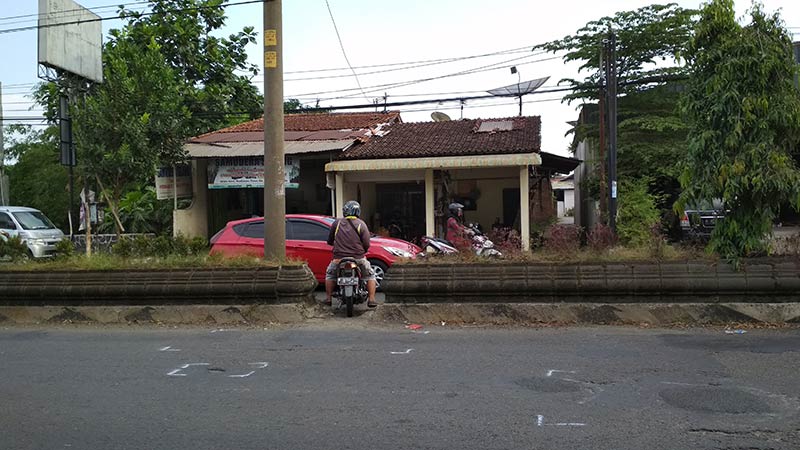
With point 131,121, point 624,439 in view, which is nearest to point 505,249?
point 624,439

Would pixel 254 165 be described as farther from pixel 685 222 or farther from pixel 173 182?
pixel 685 222

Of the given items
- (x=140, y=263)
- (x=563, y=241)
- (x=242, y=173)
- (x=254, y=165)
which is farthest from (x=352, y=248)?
(x=242, y=173)

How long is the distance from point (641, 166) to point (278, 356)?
1626cm

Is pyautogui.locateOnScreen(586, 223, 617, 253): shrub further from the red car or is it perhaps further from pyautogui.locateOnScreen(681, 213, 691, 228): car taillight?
pyautogui.locateOnScreen(681, 213, 691, 228): car taillight

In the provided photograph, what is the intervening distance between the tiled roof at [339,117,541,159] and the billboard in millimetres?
8394

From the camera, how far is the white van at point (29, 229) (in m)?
19.6

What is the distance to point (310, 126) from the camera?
2236 cm

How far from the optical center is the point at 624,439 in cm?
411

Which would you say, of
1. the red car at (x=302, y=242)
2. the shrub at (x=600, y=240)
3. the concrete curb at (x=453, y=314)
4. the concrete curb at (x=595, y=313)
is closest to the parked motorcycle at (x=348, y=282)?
the concrete curb at (x=453, y=314)

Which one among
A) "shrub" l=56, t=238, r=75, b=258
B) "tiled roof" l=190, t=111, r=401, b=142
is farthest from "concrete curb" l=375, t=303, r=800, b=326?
"tiled roof" l=190, t=111, r=401, b=142

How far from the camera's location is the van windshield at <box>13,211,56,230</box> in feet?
66.3

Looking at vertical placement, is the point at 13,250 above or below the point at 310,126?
below

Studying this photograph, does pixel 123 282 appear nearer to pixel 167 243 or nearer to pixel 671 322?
pixel 167 243

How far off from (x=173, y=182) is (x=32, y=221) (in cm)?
580
